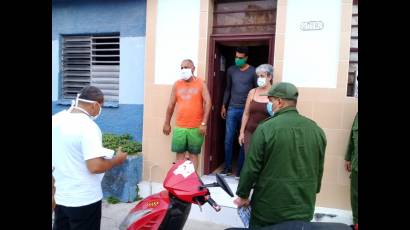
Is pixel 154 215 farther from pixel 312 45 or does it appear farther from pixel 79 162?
pixel 312 45

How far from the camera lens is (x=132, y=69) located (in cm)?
569

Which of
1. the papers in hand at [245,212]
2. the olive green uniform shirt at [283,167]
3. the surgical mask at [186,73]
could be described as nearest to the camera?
the olive green uniform shirt at [283,167]

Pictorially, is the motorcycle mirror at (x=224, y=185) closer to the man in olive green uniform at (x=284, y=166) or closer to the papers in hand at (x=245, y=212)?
the man in olive green uniform at (x=284, y=166)

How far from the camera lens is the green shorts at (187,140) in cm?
484

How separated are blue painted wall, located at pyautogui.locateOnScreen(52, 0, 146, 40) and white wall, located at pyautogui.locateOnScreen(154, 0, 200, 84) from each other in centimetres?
46

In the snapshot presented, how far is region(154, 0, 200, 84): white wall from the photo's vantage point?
16.8 feet

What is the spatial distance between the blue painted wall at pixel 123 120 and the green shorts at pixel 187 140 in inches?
39.6

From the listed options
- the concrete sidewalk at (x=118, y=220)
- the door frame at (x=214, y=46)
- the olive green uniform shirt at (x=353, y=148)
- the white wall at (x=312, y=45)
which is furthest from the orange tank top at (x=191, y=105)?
the olive green uniform shirt at (x=353, y=148)

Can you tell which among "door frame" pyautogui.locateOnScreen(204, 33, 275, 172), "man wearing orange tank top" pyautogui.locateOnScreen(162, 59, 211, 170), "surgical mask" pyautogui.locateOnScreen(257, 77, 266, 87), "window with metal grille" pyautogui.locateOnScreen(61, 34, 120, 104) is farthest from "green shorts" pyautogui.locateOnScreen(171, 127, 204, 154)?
"window with metal grille" pyautogui.locateOnScreen(61, 34, 120, 104)

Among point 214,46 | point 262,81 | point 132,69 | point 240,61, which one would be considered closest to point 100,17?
point 132,69

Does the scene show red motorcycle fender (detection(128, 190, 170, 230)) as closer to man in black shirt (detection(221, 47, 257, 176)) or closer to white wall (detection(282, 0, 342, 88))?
man in black shirt (detection(221, 47, 257, 176))

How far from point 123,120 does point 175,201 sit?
3509 mm

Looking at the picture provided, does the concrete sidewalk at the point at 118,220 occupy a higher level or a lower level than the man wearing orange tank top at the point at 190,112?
lower

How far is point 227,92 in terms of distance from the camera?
5367 mm
